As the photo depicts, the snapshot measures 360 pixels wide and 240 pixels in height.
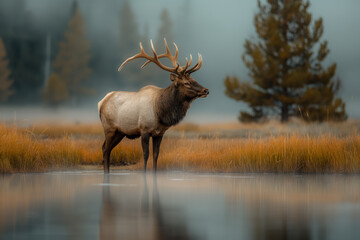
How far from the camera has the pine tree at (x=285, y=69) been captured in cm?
2964

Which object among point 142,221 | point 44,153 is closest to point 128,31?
point 44,153

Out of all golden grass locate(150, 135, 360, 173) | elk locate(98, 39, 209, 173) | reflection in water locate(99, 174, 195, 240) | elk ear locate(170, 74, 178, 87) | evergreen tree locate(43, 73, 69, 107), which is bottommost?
reflection in water locate(99, 174, 195, 240)

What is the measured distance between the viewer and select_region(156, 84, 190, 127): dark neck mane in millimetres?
12023

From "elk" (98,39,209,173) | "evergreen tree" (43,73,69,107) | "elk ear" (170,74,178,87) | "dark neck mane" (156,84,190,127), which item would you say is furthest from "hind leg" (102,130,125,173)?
"evergreen tree" (43,73,69,107)

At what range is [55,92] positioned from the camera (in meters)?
42.3

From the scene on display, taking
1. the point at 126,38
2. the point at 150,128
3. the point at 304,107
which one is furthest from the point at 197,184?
the point at 126,38

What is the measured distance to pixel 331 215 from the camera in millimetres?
6531

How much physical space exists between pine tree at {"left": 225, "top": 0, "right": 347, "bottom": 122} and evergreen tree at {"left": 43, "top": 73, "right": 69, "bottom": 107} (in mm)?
16241

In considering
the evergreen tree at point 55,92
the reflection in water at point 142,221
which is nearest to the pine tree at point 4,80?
the evergreen tree at point 55,92

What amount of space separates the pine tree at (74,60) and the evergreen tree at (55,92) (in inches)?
42.1

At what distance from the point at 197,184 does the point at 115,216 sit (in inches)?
152

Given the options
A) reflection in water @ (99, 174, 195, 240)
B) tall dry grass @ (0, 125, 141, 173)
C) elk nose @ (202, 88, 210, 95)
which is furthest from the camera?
tall dry grass @ (0, 125, 141, 173)

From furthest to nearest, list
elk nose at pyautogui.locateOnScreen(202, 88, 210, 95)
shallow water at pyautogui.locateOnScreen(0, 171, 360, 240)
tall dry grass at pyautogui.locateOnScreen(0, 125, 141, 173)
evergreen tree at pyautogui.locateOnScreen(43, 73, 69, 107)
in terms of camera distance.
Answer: evergreen tree at pyautogui.locateOnScreen(43, 73, 69, 107) < tall dry grass at pyautogui.locateOnScreen(0, 125, 141, 173) < elk nose at pyautogui.locateOnScreen(202, 88, 210, 95) < shallow water at pyautogui.locateOnScreen(0, 171, 360, 240)

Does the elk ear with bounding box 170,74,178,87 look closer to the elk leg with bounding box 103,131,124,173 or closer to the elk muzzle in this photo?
the elk muzzle
